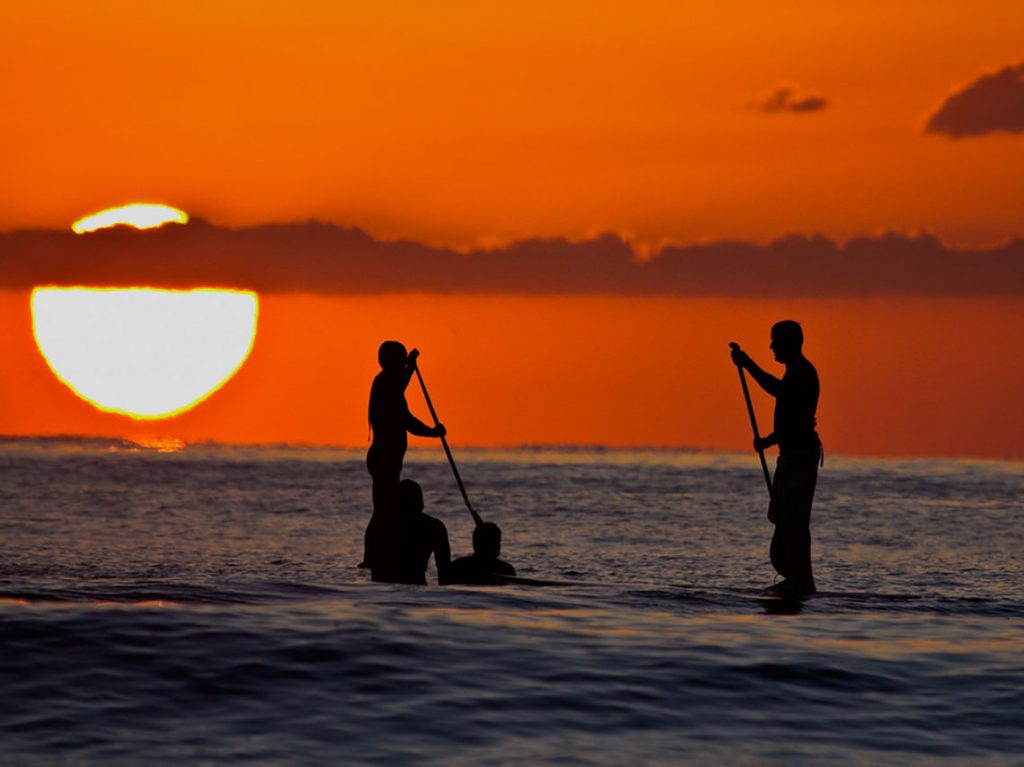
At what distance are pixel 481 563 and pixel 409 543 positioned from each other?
776 mm

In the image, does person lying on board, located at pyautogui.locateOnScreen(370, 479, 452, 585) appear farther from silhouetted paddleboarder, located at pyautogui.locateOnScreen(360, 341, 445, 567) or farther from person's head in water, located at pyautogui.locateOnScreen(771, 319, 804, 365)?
person's head in water, located at pyautogui.locateOnScreen(771, 319, 804, 365)

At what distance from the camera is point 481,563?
1570 centimetres

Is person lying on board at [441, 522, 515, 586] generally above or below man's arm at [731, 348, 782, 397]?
below

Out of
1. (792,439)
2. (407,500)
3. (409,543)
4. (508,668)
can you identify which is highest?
(792,439)

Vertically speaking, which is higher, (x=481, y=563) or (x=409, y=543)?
(x=409, y=543)

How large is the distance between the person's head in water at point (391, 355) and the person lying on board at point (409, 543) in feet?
4.09

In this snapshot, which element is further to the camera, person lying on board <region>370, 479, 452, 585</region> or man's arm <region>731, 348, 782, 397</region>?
person lying on board <region>370, 479, 452, 585</region>

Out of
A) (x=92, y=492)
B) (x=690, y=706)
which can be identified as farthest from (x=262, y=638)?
(x=92, y=492)

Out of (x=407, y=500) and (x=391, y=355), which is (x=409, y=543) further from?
(x=391, y=355)

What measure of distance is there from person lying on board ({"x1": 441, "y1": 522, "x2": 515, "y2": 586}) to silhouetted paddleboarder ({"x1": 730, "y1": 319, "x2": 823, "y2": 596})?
2733 mm

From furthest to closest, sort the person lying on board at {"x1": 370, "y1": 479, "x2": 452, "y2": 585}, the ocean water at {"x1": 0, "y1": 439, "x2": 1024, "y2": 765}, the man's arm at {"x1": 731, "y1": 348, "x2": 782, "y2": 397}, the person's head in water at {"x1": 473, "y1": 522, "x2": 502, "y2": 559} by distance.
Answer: the person lying on board at {"x1": 370, "y1": 479, "x2": 452, "y2": 585} → the person's head in water at {"x1": 473, "y1": 522, "x2": 502, "y2": 559} → the man's arm at {"x1": 731, "y1": 348, "x2": 782, "y2": 397} → the ocean water at {"x1": 0, "y1": 439, "x2": 1024, "y2": 765}

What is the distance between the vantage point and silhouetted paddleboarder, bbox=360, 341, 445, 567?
53.2 ft

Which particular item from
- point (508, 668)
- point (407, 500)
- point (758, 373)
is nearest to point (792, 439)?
point (758, 373)

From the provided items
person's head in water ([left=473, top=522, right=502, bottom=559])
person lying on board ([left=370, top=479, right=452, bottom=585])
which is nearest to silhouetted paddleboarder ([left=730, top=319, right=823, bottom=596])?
person's head in water ([left=473, top=522, right=502, bottom=559])
